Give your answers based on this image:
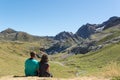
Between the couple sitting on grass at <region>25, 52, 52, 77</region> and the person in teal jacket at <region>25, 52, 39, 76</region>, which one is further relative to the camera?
the person in teal jacket at <region>25, 52, 39, 76</region>

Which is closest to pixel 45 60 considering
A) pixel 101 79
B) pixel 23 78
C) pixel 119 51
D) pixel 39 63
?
pixel 39 63

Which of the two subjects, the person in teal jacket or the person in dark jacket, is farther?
the person in teal jacket

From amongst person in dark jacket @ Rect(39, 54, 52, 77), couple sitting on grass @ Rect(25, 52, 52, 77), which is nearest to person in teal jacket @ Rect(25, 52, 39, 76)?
couple sitting on grass @ Rect(25, 52, 52, 77)

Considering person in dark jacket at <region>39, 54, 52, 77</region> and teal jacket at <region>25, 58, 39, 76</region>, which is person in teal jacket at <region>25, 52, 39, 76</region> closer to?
teal jacket at <region>25, 58, 39, 76</region>

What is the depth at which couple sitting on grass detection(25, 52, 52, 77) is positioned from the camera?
941 inches

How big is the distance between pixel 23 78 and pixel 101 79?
5029 millimetres

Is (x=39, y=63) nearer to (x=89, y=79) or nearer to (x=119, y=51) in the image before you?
(x=89, y=79)

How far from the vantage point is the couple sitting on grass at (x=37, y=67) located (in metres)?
23.9

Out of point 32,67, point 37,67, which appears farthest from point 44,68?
point 32,67

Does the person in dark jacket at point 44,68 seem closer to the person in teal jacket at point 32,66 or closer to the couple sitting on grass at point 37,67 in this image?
the couple sitting on grass at point 37,67

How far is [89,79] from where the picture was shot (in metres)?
22.4

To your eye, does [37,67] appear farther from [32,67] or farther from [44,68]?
[44,68]

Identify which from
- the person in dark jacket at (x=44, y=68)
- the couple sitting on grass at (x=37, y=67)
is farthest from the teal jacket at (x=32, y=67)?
the person in dark jacket at (x=44, y=68)

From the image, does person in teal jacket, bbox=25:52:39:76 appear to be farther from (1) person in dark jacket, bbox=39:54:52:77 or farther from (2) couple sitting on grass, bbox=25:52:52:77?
(1) person in dark jacket, bbox=39:54:52:77
